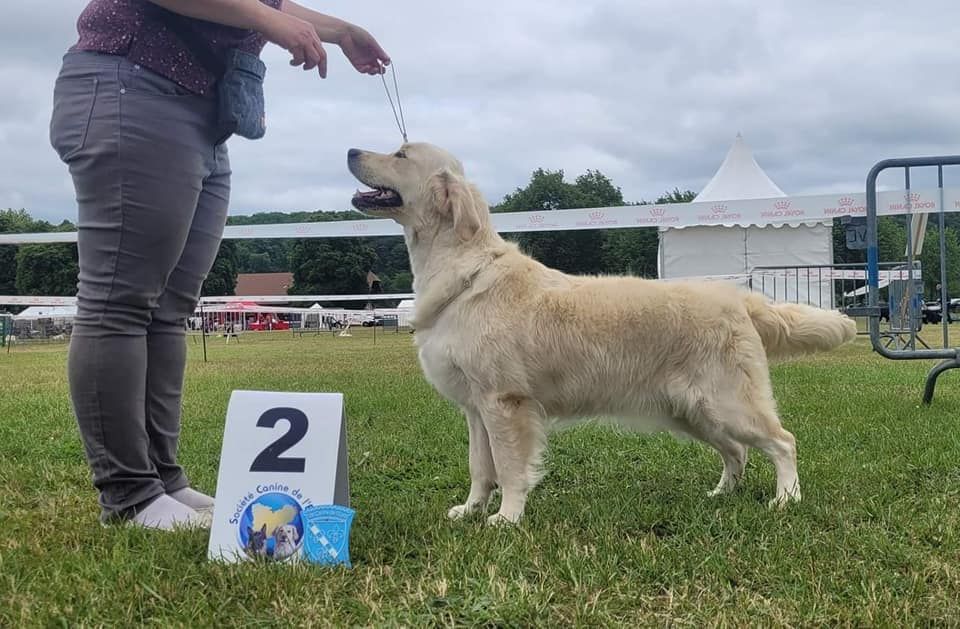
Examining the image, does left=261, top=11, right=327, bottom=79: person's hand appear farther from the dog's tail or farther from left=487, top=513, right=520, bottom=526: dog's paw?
the dog's tail

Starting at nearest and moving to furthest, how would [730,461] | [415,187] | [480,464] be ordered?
[480,464] < [415,187] < [730,461]

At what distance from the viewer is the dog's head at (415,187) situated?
3055 mm

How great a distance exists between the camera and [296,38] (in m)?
2.35

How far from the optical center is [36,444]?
4191 mm

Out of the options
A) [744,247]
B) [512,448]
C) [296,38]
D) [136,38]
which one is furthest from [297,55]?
[744,247]

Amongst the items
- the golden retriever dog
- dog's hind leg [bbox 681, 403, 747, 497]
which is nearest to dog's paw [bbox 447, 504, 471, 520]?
the golden retriever dog

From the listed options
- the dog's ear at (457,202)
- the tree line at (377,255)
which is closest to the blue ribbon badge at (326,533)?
the dog's ear at (457,202)

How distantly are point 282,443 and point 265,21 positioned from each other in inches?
53.8

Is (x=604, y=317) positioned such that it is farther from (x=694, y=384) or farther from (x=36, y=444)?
(x=36, y=444)

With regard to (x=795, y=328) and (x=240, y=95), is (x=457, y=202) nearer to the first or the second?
(x=240, y=95)

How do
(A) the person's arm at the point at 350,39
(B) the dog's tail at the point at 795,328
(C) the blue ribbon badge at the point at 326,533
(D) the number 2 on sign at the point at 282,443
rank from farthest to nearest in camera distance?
(B) the dog's tail at the point at 795,328, (A) the person's arm at the point at 350,39, (D) the number 2 on sign at the point at 282,443, (C) the blue ribbon badge at the point at 326,533

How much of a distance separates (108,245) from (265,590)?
1198 millimetres

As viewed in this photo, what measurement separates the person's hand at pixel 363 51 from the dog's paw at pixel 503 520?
2068mm

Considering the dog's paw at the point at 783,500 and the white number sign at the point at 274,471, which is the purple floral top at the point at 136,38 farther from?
the dog's paw at the point at 783,500
